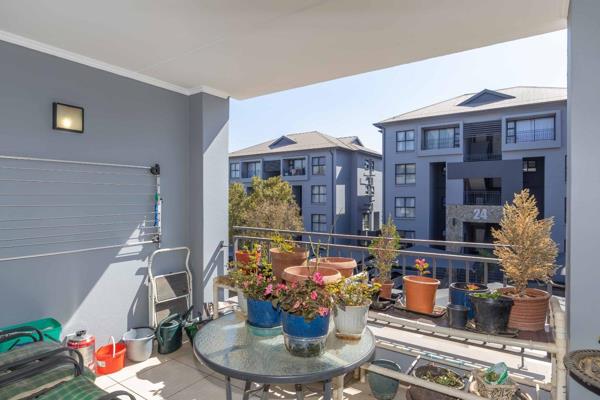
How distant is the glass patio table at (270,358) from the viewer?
124 cm

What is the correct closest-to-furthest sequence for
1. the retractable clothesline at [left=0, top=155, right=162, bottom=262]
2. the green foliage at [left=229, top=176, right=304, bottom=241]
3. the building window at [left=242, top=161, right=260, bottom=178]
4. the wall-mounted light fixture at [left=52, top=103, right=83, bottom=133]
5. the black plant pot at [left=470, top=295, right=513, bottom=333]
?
the black plant pot at [left=470, top=295, right=513, bottom=333]
the retractable clothesline at [left=0, top=155, right=162, bottom=262]
the wall-mounted light fixture at [left=52, top=103, right=83, bottom=133]
the green foliage at [left=229, top=176, right=304, bottom=241]
the building window at [left=242, top=161, right=260, bottom=178]

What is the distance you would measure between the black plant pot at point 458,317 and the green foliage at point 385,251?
589mm

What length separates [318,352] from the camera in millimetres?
1369

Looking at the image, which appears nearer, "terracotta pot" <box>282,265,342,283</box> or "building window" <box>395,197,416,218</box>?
"terracotta pot" <box>282,265,342,283</box>

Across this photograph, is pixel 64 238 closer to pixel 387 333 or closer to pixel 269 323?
pixel 269 323

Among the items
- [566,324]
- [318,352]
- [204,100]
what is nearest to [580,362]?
[566,324]

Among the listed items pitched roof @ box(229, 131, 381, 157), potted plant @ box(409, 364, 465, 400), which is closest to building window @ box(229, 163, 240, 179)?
pitched roof @ box(229, 131, 381, 157)

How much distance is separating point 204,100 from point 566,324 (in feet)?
10.7

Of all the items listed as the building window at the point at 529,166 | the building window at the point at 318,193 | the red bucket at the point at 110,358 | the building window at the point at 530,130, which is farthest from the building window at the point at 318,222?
the red bucket at the point at 110,358

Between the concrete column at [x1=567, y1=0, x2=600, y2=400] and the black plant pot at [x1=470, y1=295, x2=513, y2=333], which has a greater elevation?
the concrete column at [x1=567, y1=0, x2=600, y2=400]

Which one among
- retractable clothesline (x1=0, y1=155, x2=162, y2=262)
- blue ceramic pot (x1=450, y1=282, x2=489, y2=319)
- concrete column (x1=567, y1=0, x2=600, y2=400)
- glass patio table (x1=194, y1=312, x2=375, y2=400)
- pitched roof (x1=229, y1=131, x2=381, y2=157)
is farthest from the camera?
pitched roof (x1=229, y1=131, x2=381, y2=157)

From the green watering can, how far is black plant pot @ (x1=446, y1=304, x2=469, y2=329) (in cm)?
229

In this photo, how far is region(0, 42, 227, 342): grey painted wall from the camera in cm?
237

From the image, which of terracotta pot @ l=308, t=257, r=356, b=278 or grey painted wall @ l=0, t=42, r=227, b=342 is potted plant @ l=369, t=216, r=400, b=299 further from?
grey painted wall @ l=0, t=42, r=227, b=342
